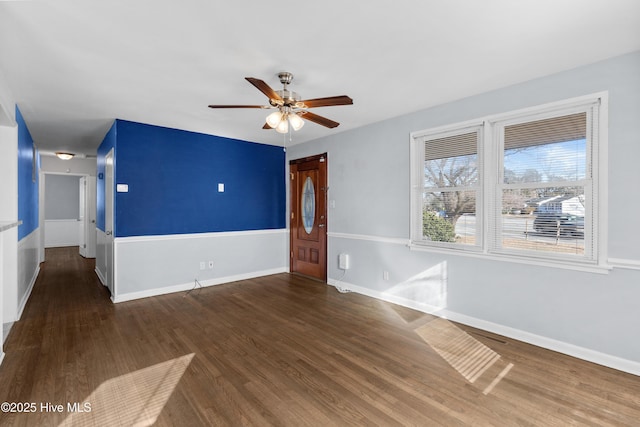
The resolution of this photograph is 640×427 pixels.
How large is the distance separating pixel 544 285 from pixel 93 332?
4.45 m

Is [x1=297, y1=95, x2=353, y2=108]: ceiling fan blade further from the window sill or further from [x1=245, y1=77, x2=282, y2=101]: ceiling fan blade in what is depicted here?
the window sill

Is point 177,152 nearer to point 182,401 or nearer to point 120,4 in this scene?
point 120,4

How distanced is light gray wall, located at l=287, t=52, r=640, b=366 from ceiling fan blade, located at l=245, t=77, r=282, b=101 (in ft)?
6.89

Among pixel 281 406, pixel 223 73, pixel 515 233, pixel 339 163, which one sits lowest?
pixel 281 406

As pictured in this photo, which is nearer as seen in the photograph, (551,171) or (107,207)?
(551,171)

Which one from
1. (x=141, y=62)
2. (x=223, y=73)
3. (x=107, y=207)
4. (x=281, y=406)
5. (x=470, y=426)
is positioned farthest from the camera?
(x=107, y=207)

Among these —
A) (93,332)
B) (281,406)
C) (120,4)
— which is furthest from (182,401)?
(120,4)

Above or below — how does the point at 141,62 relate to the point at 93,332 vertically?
above

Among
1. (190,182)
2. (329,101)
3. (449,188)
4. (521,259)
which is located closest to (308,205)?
(190,182)

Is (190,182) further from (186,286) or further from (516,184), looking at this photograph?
(516,184)

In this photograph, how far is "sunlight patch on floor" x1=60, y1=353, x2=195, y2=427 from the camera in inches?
74.9

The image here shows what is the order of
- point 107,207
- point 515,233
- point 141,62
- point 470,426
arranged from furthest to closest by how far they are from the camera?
point 107,207
point 515,233
point 141,62
point 470,426

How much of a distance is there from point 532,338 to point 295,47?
3315 millimetres

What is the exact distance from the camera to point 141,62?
8.50ft
